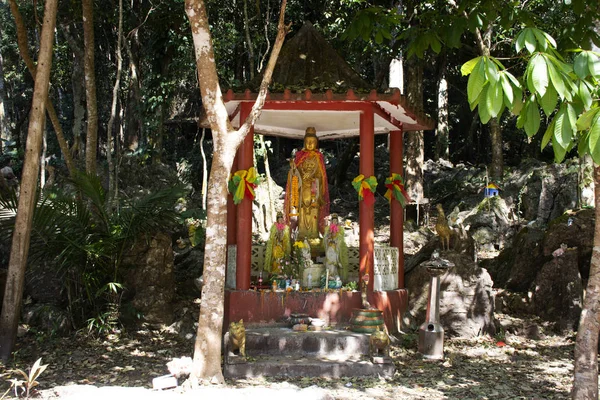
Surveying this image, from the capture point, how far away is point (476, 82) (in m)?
3.61

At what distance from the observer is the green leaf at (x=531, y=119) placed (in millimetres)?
3922

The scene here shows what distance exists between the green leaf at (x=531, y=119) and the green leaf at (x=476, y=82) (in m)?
0.53

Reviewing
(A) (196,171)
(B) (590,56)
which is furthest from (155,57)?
(B) (590,56)

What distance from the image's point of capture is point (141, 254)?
10.9 m

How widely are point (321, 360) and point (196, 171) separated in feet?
49.5

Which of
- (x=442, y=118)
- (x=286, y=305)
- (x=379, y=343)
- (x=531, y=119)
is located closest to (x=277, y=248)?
(x=286, y=305)

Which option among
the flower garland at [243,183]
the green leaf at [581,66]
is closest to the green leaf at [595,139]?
the green leaf at [581,66]

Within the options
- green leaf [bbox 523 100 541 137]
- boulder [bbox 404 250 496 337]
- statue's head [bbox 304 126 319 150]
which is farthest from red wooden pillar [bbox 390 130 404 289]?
green leaf [bbox 523 100 541 137]

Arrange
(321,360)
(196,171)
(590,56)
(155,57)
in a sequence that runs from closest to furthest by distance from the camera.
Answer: (590,56)
(321,360)
(155,57)
(196,171)

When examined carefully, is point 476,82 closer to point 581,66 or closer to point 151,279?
point 581,66

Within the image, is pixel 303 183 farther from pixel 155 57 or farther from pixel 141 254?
pixel 155 57

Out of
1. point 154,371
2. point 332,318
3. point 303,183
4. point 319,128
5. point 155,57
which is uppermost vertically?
point 155,57

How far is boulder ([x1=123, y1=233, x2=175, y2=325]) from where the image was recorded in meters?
10.7

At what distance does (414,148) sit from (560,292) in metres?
7.10
